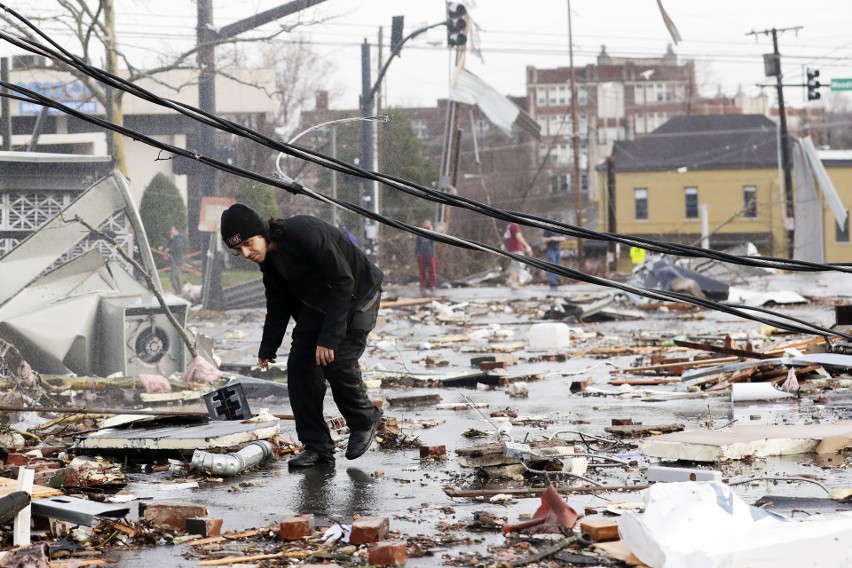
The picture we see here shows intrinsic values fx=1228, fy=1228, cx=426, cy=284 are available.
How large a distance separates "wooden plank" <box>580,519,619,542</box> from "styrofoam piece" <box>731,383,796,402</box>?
5.42 m

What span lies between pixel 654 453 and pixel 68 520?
335 centimetres

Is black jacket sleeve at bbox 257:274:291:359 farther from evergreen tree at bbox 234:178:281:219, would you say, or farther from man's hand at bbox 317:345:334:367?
evergreen tree at bbox 234:178:281:219

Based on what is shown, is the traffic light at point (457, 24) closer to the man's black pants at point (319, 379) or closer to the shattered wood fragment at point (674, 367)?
the shattered wood fragment at point (674, 367)

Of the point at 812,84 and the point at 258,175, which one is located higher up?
the point at 812,84

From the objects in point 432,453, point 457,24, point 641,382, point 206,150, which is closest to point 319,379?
point 432,453

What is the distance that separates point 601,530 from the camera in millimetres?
5070

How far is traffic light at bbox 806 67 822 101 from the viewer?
4303cm

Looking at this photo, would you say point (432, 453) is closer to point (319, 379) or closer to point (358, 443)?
point (358, 443)

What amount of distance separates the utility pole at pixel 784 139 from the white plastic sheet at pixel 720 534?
50955 millimetres

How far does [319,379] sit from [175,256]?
1090 centimetres

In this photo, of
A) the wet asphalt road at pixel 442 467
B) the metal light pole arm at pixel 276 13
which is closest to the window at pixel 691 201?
the wet asphalt road at pixel 442 467

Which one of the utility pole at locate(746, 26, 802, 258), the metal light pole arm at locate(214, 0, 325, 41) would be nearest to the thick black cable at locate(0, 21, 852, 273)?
the metal light pole arm at locate(214, 0, 325, 41)

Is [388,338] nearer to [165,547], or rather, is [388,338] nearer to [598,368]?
[598,368]

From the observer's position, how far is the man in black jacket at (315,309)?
23.4 feet
